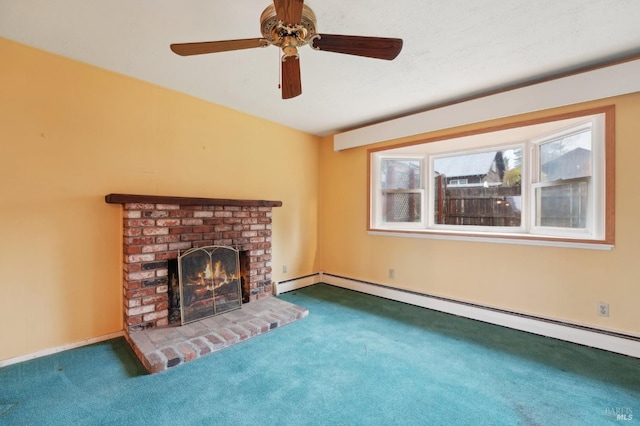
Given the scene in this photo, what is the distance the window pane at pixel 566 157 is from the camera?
8.25ft

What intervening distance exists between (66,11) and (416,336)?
3.62 metres

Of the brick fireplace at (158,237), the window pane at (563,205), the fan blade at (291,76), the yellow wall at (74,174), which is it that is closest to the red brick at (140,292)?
the brick fireplace at (158,237)

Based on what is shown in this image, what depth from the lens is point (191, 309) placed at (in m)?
2.71

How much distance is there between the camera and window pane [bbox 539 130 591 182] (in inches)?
99.0

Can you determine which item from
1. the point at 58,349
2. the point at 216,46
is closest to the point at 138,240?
the point at 58,349

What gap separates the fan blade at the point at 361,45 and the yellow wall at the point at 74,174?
2.01 metres

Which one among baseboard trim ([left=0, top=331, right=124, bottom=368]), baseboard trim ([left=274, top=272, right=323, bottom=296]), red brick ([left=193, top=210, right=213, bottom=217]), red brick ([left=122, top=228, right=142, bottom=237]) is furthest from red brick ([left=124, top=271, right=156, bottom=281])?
baseboard trim ([left=274, top=272, right=323, bottom=296])

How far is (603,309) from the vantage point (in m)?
2.32

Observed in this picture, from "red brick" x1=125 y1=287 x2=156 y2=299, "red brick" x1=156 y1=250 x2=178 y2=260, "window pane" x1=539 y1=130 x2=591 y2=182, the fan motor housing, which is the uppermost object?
the fan motor housing

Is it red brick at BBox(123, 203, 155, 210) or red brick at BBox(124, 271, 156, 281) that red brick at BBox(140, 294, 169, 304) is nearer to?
red brick at BBox(124, 271, 156, 281)

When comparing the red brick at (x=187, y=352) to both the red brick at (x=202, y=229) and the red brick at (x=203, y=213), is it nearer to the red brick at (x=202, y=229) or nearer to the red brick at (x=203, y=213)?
the red brick at (x=202, y=229)

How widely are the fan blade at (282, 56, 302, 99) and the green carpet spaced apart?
2.02 m

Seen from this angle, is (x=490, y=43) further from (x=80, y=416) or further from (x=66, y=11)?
(x=80, y=416)

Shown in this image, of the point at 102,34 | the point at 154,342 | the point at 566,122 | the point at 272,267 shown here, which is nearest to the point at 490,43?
the point at 566,122
